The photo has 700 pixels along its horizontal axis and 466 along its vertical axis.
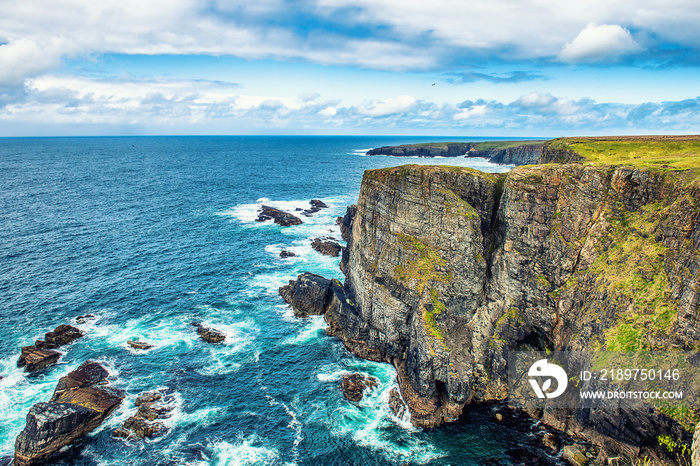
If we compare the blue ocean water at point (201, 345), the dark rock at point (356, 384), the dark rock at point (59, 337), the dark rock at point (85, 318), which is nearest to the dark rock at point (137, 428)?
the blue ocean water at point (201, 345)

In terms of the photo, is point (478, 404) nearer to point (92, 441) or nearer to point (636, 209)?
point (636, 209)

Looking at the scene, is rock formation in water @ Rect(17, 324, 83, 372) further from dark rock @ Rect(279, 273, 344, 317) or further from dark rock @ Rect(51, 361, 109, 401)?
dark rock @ Rect(279, 273, 344, 317)

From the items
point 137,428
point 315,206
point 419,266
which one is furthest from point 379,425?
point 315,206

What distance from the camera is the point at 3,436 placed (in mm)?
40344

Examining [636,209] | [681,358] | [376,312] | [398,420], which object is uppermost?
[636,209]

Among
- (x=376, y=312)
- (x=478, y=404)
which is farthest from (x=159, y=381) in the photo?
(x=478, y=404)

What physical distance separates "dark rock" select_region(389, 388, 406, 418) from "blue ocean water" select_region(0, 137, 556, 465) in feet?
2.60

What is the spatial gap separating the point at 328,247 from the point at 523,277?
162ft

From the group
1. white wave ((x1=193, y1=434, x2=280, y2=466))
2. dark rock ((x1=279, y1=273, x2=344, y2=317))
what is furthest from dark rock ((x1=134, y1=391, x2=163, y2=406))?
dark rock ((x1=279, y1=273, x2=344, y2=317))

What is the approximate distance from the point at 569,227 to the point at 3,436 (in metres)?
65.9

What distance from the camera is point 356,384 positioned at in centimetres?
4775

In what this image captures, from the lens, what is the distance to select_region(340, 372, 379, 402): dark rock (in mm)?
46469

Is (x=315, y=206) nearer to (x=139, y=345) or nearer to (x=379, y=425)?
(x=139, y=345)

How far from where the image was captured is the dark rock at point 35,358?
163ft
